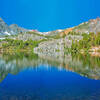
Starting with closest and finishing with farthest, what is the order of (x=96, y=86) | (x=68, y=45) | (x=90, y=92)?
(x=90, y=92), (x=96, y=86), (x=68, y=45)

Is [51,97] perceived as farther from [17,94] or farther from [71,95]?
Answer: [17,94]

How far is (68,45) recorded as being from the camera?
195000 mm

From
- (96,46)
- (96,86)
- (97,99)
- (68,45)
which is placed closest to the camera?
(97,99)

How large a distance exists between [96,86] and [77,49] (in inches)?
5623

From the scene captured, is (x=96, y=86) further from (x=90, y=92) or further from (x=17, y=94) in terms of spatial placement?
(x=17, y=94)

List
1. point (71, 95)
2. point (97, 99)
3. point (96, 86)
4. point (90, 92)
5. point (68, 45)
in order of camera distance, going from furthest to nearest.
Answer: point (68, 45)
point (96, 86)
point (90, 92)
point (71, 95)
point (97, 99)

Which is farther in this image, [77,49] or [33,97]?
[77,49]

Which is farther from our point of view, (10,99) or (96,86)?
(96,86)

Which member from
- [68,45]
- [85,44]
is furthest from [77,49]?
[68,45]

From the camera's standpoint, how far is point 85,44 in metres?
165

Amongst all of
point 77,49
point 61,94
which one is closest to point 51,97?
point 61,94

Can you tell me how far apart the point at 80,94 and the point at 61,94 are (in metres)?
2.53

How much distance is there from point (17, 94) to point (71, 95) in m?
7.33

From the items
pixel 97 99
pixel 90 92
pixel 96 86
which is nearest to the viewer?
pixel 97 99
